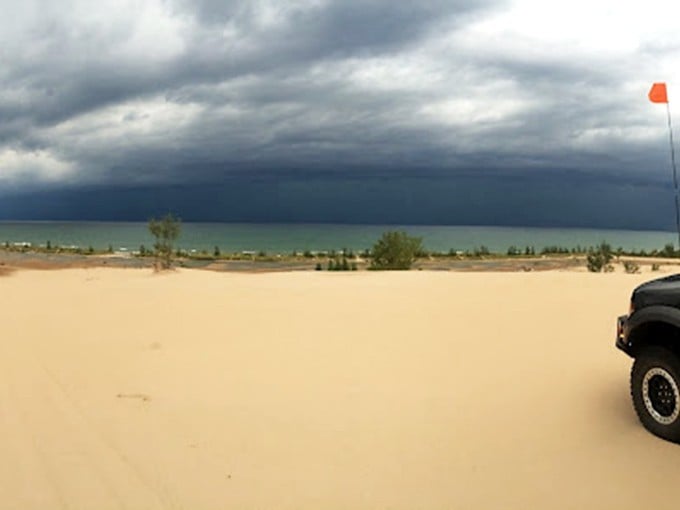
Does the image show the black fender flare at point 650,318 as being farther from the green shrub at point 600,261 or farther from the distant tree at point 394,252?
the green shrub at point 600,261

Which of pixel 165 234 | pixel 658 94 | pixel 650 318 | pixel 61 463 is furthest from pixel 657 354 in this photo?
pixel 165 234

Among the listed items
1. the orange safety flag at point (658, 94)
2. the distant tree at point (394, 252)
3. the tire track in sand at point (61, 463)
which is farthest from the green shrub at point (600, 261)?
the tire track in sand at point (61, 463)

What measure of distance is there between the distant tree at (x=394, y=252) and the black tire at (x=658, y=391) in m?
20.7

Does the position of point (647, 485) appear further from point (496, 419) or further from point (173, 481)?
point (173, 481)

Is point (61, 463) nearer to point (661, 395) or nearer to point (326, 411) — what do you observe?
point (326, 411)

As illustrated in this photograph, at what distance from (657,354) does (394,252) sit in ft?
69.9

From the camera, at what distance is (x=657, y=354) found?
459 centimetres

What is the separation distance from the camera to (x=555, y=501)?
12.6 feet

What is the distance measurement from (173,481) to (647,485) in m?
3.12

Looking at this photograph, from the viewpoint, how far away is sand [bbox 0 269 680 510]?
4.02m

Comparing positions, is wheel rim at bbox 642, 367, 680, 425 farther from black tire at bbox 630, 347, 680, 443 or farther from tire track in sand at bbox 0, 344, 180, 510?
tire track in sand at bbox 0, 344, 180, 510

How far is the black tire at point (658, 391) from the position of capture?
4.47m

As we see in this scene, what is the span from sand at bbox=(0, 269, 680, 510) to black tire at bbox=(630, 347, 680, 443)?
0.48 feet

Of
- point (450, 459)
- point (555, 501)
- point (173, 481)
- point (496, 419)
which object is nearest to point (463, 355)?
point (496, 419)
